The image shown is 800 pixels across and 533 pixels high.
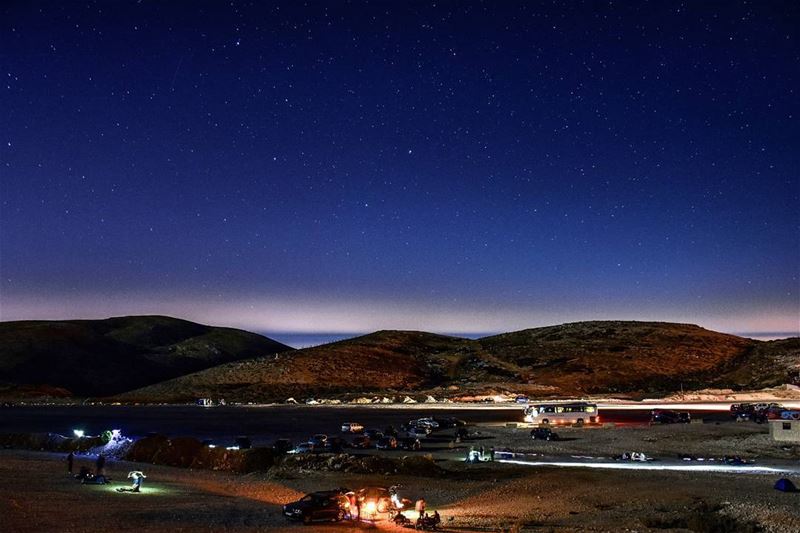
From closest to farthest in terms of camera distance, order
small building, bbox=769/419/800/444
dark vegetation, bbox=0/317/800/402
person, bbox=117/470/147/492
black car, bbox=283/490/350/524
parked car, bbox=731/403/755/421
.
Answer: black car, bbox=283/490/350/524 < person, bbox=117/470/147/492 < small building, bbox=769/419/800/444 < parked car, bbox=731/403/755/421 < dark vegetation, bbox=0/317/800/402

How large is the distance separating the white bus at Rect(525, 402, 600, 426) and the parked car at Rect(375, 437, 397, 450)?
19986 mm

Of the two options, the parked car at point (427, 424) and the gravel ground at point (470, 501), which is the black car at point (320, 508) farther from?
the parked car at point (427, 424)

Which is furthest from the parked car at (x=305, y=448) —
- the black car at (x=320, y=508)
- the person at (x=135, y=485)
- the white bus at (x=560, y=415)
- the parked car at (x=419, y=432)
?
the white bus at (x=560, y=415)

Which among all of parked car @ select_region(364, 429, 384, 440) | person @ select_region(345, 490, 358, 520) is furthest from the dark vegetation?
person @ select_region(345, 490, 358, 520)

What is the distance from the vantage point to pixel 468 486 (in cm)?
3675

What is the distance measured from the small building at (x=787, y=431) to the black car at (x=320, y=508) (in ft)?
115

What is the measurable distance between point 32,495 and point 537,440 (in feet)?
116

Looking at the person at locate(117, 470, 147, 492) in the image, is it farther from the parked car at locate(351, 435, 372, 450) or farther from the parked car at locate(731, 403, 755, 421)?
the parked car at locate(731, 403, 755, 421)

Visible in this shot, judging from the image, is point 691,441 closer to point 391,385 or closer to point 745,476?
point 745,476

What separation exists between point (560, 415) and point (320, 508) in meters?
47.0

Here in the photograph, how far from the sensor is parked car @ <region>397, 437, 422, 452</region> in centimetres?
5373

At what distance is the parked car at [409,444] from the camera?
176ft

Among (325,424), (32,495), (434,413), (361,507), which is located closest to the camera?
(361,507)

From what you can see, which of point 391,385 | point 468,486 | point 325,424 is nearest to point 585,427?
point 325,424
